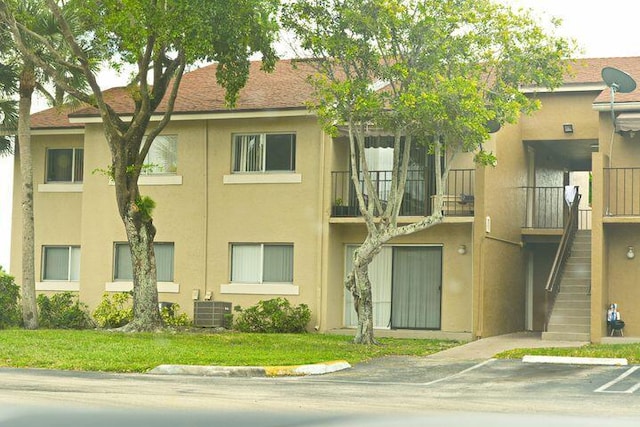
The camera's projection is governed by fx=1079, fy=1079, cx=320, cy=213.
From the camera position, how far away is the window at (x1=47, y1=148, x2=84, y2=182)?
31.0m

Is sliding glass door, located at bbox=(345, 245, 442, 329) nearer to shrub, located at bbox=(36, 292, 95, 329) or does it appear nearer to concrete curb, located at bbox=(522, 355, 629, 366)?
concrete curb, located at bbox=(522, 355, 629, 366)

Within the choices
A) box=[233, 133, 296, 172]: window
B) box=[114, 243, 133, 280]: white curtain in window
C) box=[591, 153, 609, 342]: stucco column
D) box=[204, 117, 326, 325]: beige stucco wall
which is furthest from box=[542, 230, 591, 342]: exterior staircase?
box=[114, 243, 133, 280]: white curtain in window

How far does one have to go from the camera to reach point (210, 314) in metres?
27.1

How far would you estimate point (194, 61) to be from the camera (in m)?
23.1

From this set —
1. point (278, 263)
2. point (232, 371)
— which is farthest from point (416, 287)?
point (232, 371)

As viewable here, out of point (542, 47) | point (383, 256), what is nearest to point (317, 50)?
point (542, 47)

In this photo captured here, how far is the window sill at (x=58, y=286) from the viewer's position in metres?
30.1

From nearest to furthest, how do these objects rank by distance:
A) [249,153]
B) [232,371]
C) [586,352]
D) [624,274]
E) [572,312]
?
1. [232,371]
2. [586,352]
3. [624,274]
4. [572,312]
5. [249,153]

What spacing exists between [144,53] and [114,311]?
7.31 meters

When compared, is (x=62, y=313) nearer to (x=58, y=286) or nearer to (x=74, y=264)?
(x=58, y=286)

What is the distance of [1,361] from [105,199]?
11.2 m

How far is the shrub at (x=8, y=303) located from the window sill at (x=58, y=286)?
9.46 ft

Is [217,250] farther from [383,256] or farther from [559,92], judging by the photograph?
[559,92]

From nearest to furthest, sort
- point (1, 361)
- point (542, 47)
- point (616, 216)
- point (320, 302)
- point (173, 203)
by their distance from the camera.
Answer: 1. point (1, 361)
2. point (542, 47)
3. point (616, 216)
4. point (320, 302)
5. point (173, 203)
